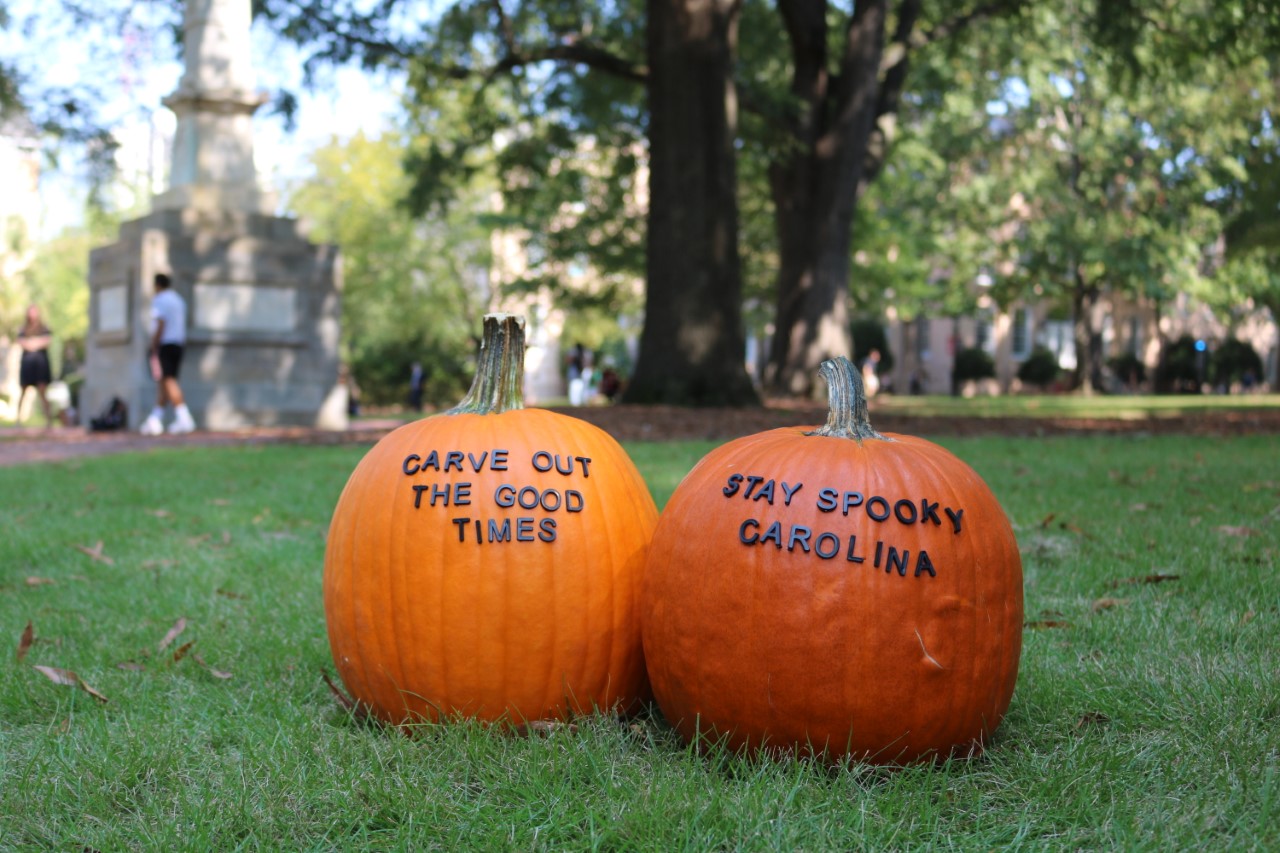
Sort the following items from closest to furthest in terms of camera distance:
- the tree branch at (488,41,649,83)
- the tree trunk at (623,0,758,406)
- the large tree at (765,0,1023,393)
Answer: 1. the tree trunk at (623,0,758,406)
2. the tree branch at (488,41,649,83)
3. the large tree at (765,0,1023,393)

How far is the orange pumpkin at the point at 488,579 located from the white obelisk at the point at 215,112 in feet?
45.6

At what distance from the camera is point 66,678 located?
132 inches

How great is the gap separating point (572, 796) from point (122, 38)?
18.3m

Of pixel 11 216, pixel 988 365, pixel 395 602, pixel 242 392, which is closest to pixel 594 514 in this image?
pixel 395 602

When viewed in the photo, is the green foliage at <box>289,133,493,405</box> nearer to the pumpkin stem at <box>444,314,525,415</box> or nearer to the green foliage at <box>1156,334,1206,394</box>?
the green foliage at <box>1156,334,1206,394</box>

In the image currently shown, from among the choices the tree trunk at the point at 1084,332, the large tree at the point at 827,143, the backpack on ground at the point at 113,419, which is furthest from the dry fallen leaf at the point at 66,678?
the tree trunk at the point at 1084,332

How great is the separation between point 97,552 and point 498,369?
11.0 ft

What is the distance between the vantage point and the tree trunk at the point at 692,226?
14.3 metres

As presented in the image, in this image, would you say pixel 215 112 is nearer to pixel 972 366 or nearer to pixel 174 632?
pixel 174 632

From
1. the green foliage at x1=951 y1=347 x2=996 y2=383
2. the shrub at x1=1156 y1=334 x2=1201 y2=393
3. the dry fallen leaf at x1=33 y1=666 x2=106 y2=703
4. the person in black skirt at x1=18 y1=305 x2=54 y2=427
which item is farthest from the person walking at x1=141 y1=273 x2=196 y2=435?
the shrub at x1=1156 y1=334 x2=1201 y2=393

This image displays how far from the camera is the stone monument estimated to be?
15117 mm

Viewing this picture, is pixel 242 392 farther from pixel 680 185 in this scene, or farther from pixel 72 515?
pixel 72 515

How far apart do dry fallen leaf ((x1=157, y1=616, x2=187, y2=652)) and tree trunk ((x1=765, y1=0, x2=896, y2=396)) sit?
15834 mm

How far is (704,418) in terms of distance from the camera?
1259 cm
